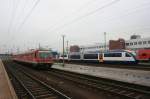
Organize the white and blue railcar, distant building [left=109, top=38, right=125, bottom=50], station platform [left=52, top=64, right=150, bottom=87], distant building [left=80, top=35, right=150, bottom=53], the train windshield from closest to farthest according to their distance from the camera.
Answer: station platform [left=52, top=64, right=150, bottom=87], the train windshield, the white and blue railcar, distant building [left=80, top=35, right=150, bottom=53], distant building [left=109, top=38, right=125, bottom=50]

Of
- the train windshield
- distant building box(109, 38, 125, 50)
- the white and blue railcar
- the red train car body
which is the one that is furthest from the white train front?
distant building box(109, 38, 125, 50)

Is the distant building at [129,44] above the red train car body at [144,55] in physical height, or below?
above

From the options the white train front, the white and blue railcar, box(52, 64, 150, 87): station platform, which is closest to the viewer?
box(52, 64, 150, 87): station platform

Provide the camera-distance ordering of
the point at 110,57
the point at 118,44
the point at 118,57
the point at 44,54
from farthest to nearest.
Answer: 1. the point at 118,44
2. the point at 110,57
3. the point at 118,57
4. the point at 44,54

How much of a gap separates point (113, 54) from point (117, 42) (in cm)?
4253

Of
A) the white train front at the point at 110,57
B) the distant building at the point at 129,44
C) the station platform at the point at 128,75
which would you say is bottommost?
the station platform at the point at 128,75

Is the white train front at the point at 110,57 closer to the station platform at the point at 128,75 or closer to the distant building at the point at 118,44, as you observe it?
the station platform at the point at 128,75

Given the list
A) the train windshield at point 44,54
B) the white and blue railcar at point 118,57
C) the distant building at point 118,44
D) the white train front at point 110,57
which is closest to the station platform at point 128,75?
the train windshield at point 44,54

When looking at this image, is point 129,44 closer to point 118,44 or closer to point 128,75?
point 118,44

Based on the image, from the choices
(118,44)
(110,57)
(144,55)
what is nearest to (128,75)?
(110,57)

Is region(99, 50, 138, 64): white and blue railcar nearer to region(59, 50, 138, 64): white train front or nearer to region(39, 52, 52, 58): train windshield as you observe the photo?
region(59, 50, 138, 64): white train front

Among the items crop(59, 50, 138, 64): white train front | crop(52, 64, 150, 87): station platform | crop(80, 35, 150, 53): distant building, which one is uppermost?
crop(80, 35, 150, 53): distant building

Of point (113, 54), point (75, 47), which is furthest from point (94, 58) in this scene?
point (75, 47)

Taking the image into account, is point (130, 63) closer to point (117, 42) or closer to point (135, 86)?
point (135, 86)
